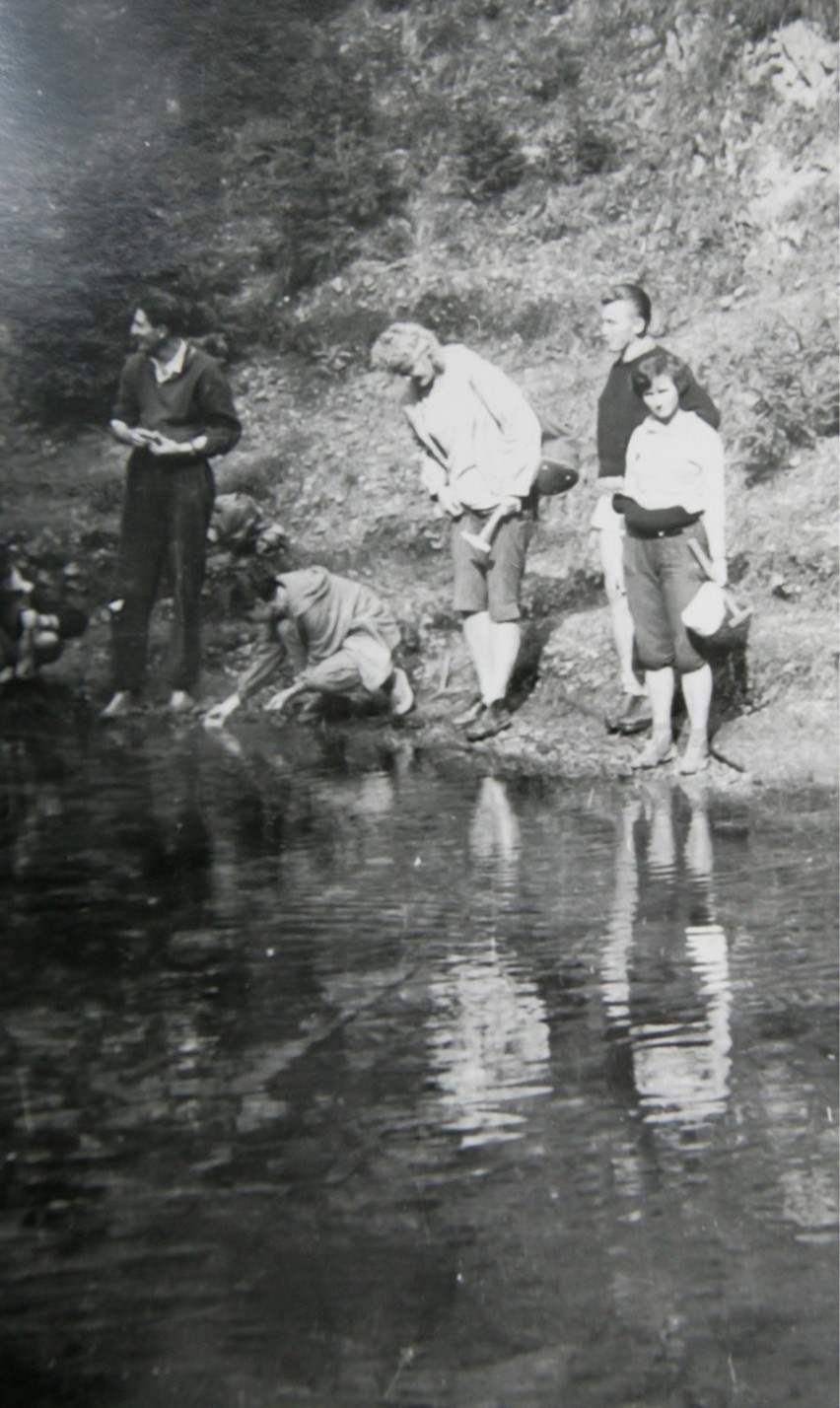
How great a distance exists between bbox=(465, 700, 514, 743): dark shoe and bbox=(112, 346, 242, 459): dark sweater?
94 centimetres

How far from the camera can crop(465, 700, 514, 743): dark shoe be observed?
12.2ft

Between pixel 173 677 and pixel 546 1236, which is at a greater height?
pixel 173 677

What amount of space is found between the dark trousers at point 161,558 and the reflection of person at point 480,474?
60 centimetres

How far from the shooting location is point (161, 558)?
3631 millimetres

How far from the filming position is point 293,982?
291 cm

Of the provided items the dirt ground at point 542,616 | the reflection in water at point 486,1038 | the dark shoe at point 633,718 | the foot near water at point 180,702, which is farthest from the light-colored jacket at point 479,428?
the reflection in water at point 486,1038

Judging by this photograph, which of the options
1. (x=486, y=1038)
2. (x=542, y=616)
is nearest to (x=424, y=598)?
(x=542, y=616)

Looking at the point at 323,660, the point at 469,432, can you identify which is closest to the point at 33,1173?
the point at 323,660

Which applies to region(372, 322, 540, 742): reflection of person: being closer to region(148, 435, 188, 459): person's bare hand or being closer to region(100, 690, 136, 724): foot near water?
region(148, 435, 188, 459): person's bare hand

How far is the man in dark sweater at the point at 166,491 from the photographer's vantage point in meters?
3.61

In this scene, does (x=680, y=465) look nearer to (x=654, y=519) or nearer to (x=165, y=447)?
(x=654, y=519)

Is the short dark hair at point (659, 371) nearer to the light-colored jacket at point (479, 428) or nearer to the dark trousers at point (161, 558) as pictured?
the light-colored jacket at point (479, 428)

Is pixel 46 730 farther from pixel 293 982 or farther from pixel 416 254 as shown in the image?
pixel 416 254

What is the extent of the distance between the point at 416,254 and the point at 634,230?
574mm
